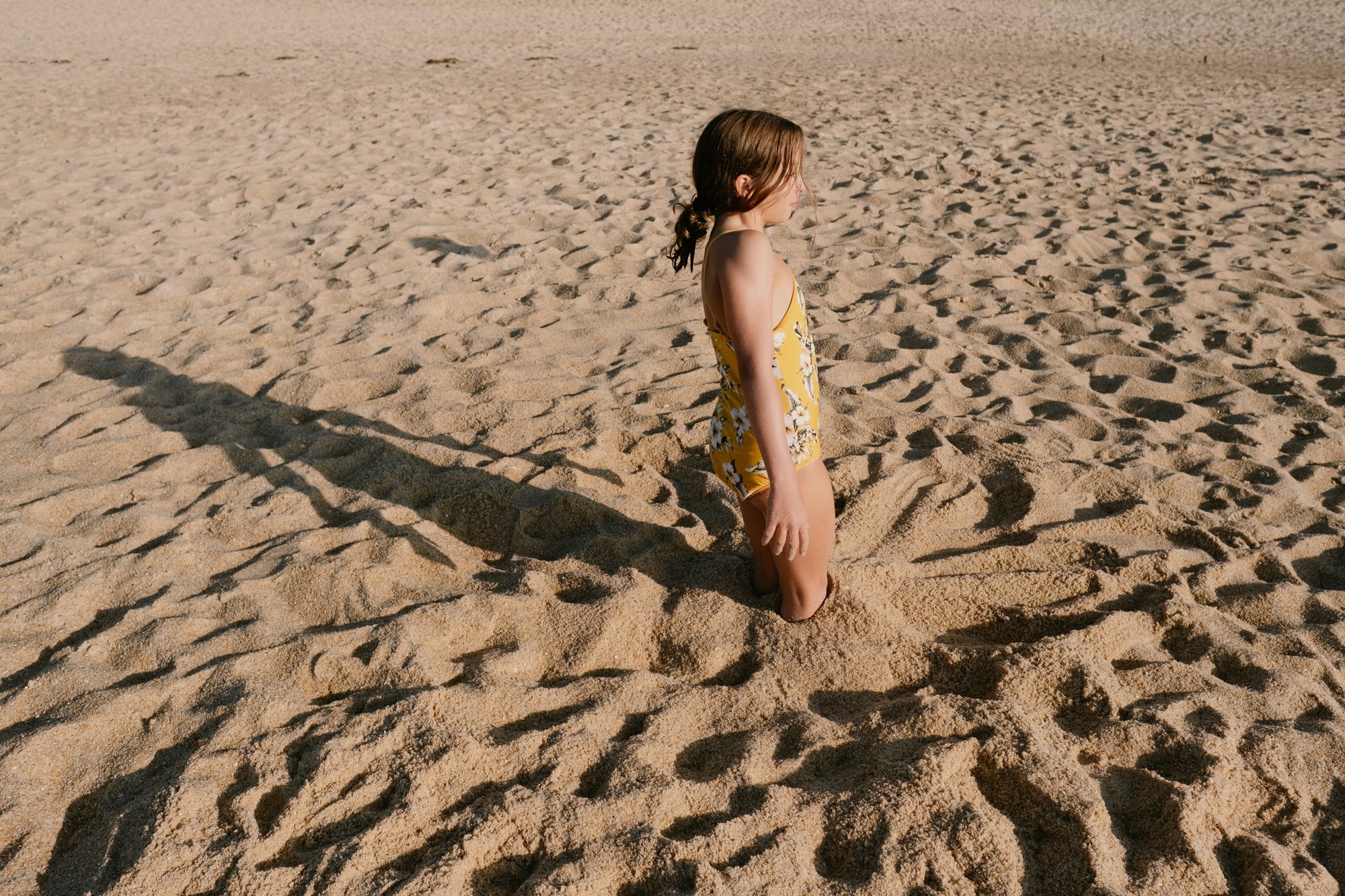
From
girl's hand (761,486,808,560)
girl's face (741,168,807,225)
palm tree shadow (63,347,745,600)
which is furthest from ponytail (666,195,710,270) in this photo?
palm tree shadow (63,347,745,600)

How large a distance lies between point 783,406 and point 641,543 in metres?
0.80

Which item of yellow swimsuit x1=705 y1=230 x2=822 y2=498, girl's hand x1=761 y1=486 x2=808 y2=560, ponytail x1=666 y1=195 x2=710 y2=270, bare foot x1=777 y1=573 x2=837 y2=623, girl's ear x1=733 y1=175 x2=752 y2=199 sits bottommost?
bare foot x1=777 y1=573 x2=837 y2=623

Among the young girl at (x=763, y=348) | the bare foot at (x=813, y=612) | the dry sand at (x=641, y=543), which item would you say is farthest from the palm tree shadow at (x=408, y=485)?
the young girl at (x=763, y=348)

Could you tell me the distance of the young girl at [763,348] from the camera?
2.23 metres

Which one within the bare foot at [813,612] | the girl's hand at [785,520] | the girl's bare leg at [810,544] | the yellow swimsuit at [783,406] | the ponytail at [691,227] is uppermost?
the ponytail at [691,227]

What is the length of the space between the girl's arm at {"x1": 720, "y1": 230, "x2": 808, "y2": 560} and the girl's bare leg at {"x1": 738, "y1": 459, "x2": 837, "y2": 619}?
0.62ft

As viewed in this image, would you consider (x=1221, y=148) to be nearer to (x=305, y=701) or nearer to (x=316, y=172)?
(x=316, y=172)

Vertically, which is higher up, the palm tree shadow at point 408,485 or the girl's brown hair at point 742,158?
the girl's brown hair at point 742,158

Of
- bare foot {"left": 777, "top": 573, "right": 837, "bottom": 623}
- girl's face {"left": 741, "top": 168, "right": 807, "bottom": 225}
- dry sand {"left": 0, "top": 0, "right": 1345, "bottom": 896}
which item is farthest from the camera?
bare foot {"left": 777, "top": 573, "right": 837, "bottom": 623}

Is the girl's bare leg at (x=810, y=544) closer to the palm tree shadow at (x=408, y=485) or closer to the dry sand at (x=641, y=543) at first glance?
the dry sand at (x=641, y=543)

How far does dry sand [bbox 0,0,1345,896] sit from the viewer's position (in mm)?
1914

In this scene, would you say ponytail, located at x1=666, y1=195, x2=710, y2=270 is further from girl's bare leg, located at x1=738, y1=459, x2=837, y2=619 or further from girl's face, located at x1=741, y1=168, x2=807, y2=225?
girl's bare leg, located at x1=738, y1=459, x2=837, y2=619

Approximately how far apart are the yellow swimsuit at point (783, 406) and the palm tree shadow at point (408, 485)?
411 mm

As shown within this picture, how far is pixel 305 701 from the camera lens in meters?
2.29
